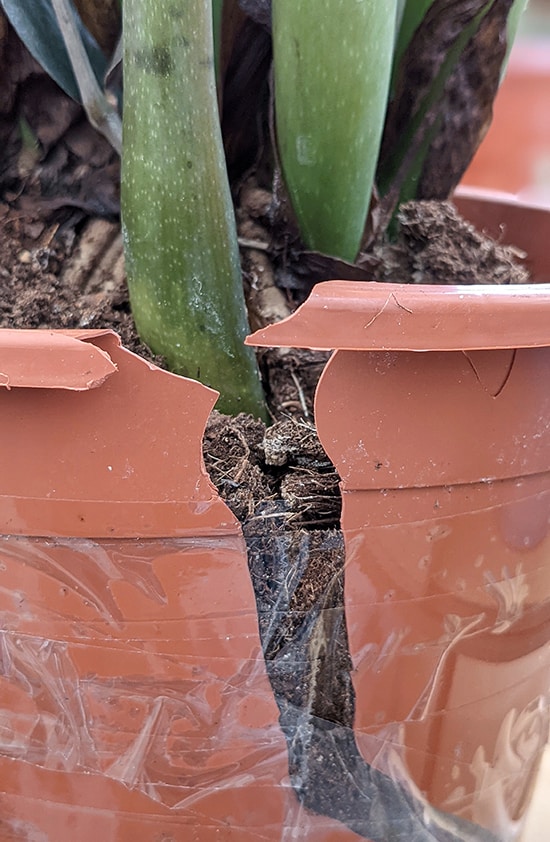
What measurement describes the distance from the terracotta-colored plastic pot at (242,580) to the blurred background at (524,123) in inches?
46.9

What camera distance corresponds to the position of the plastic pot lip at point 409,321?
29 cm

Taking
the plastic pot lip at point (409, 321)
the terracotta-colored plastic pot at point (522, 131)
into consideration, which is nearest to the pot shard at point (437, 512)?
the plastic pot lip at point (409, 321)

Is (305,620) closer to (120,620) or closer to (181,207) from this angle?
(120,620)

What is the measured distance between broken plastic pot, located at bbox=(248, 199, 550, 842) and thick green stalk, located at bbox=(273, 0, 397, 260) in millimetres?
159

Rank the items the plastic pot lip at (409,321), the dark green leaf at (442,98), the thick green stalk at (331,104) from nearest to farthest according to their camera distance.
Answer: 1. the plastic pot lip at (409,321)
2. the thick green stalk at (331,104)
3. the dark green leaf at (442,98)

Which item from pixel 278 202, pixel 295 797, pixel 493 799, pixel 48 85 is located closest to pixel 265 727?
pixel 295 797

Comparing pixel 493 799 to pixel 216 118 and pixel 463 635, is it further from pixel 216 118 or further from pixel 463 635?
pixel 216 118

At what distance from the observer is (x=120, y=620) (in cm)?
35

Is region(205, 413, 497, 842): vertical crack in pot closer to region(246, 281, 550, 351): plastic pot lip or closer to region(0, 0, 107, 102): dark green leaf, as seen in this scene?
region(246, 281, 550, 351): plastic pot lip

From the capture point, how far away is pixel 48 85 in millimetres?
501

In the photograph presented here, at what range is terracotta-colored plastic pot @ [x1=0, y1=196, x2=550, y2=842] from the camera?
0.31 m

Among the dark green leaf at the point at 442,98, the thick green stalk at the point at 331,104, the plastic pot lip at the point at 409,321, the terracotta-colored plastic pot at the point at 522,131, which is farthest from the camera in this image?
the terracotta-colored plastic pot at the point at 522,131

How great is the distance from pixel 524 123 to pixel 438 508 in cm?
156

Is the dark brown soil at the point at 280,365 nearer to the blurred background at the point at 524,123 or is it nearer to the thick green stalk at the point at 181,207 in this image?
the thick green stalk at the point at 181,207
